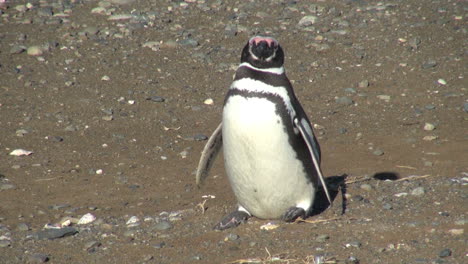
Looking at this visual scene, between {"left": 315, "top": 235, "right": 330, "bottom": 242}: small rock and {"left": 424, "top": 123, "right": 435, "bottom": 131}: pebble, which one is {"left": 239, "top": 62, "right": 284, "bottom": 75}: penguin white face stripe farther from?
{"left": 424, "top": 123, "right": 435, "bottom": 131}: pebble

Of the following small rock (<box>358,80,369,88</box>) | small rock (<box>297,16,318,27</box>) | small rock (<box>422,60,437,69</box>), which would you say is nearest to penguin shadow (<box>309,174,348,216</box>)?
small rock (<box>358,80,369,88</box>)

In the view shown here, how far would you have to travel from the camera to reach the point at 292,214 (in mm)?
4211

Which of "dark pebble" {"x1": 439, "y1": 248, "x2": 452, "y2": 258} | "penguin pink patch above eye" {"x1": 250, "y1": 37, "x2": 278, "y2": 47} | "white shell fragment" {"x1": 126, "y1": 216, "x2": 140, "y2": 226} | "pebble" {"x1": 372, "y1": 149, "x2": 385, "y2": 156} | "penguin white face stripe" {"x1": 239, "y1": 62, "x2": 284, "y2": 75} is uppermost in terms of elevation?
"penguin pink patch above eye" {"x1": 250, "y1": 37, "x2": 278, "y2": 47}

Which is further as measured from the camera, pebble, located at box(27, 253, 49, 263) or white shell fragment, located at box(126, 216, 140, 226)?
white shell fragment, located at box(126, 216, 140, 226)

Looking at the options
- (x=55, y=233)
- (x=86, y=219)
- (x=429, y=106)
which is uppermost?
(x=55, y=233)

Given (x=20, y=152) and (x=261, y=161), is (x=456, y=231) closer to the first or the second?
(x=261, y=161)

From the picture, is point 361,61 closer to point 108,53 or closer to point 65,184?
point 108,53

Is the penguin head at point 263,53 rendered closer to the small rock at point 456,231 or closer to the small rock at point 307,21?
the small rock at point 456,231

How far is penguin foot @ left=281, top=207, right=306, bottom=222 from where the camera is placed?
4.21 meters

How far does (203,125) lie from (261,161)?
2379 millimetres

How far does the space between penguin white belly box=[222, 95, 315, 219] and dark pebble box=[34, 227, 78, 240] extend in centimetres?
95

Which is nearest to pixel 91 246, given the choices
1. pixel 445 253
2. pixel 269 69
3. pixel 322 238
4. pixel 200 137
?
Answer: pixel 322 238

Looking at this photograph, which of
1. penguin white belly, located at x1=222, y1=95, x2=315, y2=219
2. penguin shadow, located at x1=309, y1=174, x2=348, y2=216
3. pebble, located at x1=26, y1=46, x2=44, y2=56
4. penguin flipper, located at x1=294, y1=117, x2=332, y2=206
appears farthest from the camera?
pebble, located at x1=26, y1=46, x2=44, y2=56

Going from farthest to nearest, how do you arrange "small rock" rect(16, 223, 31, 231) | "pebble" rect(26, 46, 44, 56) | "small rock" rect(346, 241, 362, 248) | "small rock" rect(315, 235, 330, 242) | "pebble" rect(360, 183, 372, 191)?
"pebble" rect(26, 46, 44, 56)
"pebble" rect(360, 183, 372, 191)
"small rock" rect(16, 223, 31, 231)
"small rock" rect(315, 235, 330, 242)
"small rock" rect(346, 241, 362, 248)
